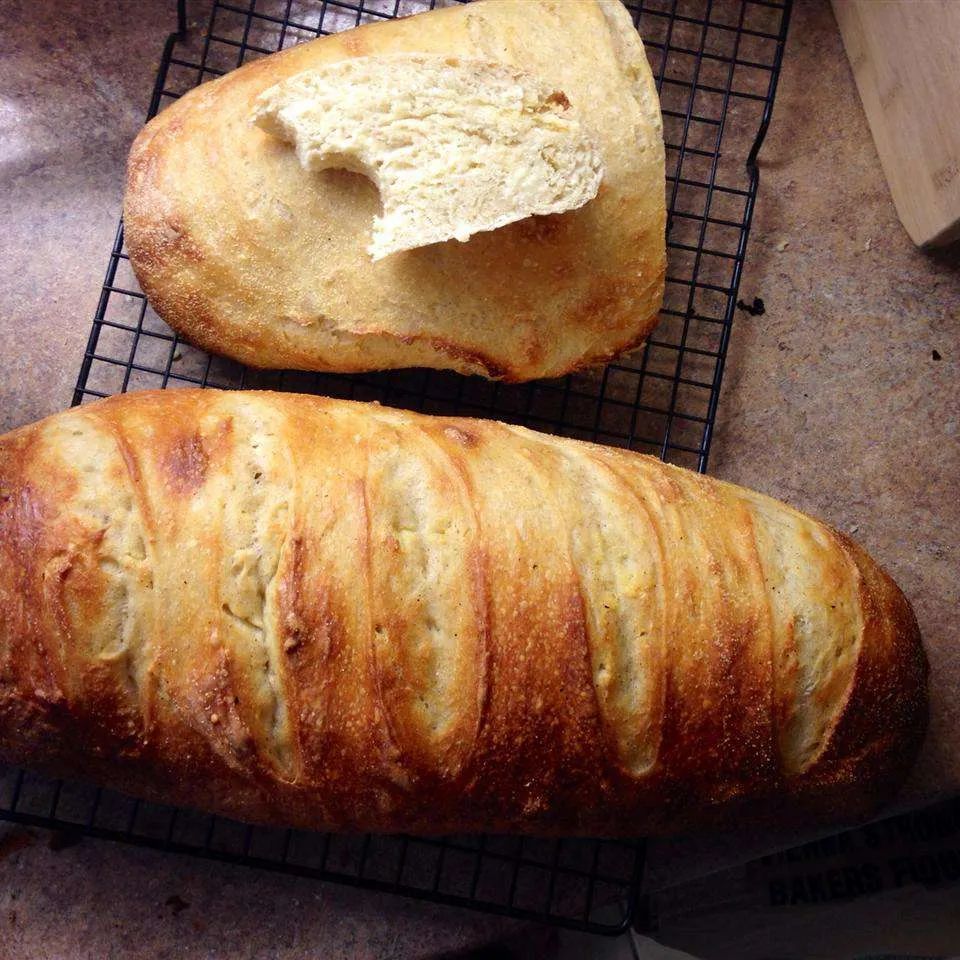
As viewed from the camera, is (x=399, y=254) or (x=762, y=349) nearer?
(x=399, y=254)

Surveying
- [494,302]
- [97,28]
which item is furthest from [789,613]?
[97,28]

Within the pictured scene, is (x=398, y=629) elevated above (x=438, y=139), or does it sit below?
below

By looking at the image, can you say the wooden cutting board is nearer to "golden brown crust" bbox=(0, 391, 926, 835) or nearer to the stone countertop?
the stone countertop

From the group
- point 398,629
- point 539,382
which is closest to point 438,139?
point 539,382

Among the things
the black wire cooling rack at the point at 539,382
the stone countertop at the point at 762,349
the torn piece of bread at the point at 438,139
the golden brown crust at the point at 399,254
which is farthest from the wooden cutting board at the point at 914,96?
the torn piece of bread at the point at 438,139

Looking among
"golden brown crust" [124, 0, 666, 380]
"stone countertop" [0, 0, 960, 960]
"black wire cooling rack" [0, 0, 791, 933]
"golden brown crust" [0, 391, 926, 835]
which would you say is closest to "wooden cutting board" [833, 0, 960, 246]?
"stone countertop" [0, 0, 960, 960]

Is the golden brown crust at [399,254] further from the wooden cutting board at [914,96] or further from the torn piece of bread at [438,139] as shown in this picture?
the wooden cutting board at [914,96]

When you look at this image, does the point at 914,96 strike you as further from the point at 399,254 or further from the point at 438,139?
the point at 399,254

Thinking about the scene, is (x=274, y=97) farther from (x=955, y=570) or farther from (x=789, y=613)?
(x=955, y=570)
